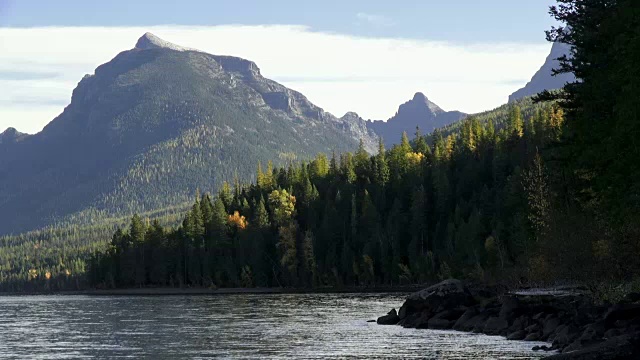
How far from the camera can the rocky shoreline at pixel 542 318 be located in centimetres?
3650

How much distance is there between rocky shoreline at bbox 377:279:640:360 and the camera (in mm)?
36500

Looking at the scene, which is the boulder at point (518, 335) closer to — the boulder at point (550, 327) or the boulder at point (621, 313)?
the boulder at point (550, 327)

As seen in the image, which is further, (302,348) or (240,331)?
(240,331)

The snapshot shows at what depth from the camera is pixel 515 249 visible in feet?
440

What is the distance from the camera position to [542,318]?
57781 millimetres

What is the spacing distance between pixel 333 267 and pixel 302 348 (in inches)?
4617

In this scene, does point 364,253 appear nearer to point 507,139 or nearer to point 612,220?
point 507,139

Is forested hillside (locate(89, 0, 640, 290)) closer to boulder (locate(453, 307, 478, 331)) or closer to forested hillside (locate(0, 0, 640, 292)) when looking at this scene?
forested hillside (locate(0, 0, 640, 292))

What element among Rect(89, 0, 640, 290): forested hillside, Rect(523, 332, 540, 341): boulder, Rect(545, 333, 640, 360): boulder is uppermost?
Rect(89, 0, 640, 290): forested hillside

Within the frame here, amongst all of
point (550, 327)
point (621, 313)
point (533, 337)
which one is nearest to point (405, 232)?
point (533, 337)

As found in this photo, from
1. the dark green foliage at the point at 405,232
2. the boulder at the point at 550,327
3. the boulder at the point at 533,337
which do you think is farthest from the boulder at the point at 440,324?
the dark green foliage at the point at 405,232

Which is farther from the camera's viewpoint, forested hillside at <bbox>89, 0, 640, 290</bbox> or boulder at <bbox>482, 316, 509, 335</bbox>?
boulder at <bbox>482, 316, 509, 335</bbox>

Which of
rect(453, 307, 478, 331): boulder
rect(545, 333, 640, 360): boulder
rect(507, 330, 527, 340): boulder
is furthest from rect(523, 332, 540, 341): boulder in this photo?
rect(545, 333, 640, 360): boulder

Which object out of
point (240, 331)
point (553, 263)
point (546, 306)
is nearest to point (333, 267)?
point (553, 263)
